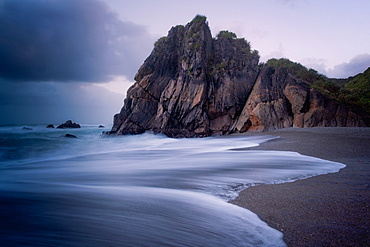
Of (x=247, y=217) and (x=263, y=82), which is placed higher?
(x=263, y=82)

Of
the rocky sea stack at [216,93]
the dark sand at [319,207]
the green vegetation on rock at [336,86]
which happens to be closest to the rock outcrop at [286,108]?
the rocky sea stack at [216,93]

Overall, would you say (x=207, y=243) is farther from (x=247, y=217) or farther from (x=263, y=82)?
(x=263, y=82)

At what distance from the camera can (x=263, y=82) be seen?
917 inches

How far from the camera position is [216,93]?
25.2 meters

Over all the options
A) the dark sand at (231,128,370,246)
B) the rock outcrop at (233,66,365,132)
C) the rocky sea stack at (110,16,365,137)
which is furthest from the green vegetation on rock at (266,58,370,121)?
the dark sand at (231,128,370,246)

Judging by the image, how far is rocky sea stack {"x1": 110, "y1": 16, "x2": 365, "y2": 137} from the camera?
21.0m

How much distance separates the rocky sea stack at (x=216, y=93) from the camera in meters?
21.0

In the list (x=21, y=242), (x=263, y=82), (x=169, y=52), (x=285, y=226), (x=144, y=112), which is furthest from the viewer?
(x=169, y=52)

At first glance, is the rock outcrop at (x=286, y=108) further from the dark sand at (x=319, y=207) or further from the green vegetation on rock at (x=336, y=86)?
the dark sand at (x=319, y=207)

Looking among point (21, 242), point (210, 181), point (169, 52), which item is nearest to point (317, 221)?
point (210, 181)

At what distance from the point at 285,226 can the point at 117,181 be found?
4.17 meters

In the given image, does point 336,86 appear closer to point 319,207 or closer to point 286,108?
point 286,108

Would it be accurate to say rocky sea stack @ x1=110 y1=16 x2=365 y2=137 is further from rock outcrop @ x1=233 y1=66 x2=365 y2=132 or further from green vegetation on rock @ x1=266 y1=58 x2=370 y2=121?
green vegetation on rock @ x1=266 y1=58 x2=370 y2=121

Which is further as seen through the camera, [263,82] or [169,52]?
[169,52]
